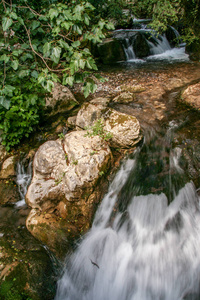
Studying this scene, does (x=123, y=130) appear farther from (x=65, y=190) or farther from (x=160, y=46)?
(x=160, y=46)

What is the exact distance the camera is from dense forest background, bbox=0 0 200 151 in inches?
94.0

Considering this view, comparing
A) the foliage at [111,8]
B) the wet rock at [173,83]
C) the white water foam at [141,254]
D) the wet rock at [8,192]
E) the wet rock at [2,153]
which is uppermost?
the foliage at [111,8]

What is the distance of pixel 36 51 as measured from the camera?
123 inches

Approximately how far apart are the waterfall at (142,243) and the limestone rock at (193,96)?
1912 mm

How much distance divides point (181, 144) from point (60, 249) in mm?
3166

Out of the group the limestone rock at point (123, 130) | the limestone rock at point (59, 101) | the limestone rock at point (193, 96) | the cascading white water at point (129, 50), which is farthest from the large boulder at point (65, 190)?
the cascading white water at point (129, 50)

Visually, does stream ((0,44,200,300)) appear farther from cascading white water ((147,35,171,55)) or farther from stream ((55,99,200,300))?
cascading white water ((147,35,171,55))

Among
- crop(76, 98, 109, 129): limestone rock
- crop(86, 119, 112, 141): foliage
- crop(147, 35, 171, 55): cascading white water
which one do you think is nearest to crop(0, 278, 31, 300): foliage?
crop(86, 119, 112, 141): foliage

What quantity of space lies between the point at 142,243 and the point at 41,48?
11.8 ft

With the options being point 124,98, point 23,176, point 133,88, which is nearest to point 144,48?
point 133,88

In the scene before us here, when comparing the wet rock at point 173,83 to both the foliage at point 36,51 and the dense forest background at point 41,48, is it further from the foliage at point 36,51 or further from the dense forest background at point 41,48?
the foliage at point 36,51

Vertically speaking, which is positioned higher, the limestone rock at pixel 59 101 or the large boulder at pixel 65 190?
the limestone rock at pixel 59 101

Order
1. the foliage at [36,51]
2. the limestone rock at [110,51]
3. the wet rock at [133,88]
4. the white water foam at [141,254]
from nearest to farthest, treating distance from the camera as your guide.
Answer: the foliage at [36,51] → the white water foam at [141,254] → the wet rock at [133,88] → the limestone rock at [110,51]

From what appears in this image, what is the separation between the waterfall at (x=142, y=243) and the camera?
3.35 m
